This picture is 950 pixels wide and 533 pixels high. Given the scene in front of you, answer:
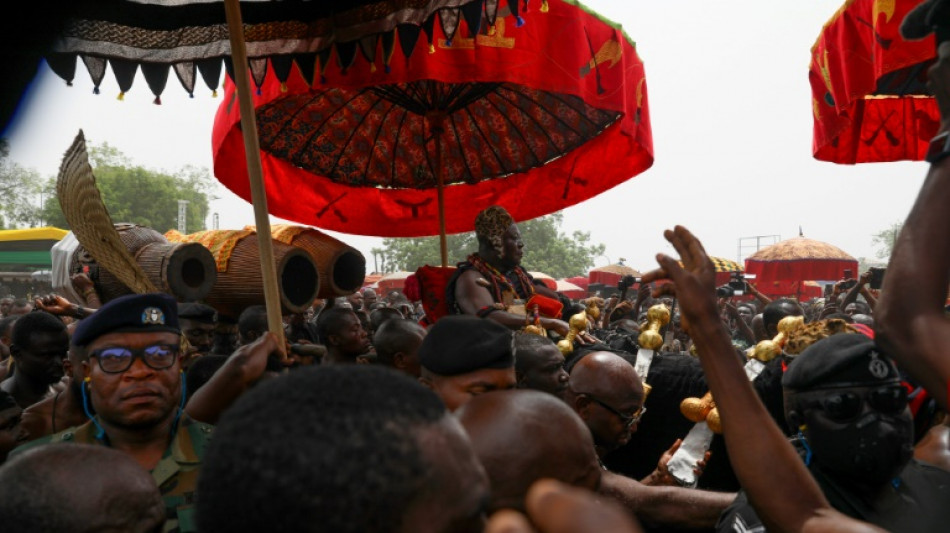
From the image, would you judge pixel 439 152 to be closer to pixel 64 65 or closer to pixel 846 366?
pixel 64 65

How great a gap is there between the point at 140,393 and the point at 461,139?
14.6 ft

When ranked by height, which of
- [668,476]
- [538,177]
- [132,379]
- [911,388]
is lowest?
[668,476]

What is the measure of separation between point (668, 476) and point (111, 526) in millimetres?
1984

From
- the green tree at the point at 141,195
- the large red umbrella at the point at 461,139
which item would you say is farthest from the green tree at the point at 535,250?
the large red umbrella at the point at 461,139

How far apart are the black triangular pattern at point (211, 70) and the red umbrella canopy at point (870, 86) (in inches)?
123

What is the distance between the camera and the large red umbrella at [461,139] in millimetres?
4477

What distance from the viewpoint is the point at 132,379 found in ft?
7.75

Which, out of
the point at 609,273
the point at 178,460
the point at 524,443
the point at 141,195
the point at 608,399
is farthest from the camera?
the point at 141,195

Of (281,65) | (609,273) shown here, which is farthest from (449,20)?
(609,273)

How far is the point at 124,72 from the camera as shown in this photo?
11.6 ft

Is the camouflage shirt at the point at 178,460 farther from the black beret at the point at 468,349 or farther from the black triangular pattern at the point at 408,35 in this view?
the black triangular pattern at the point at 408,35

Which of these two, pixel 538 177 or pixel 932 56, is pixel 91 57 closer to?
pixel 538 177

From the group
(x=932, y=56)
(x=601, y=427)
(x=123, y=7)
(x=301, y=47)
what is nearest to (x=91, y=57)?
(x=123, y=7)

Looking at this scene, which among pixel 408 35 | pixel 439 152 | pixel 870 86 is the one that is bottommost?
pixel 439 152
